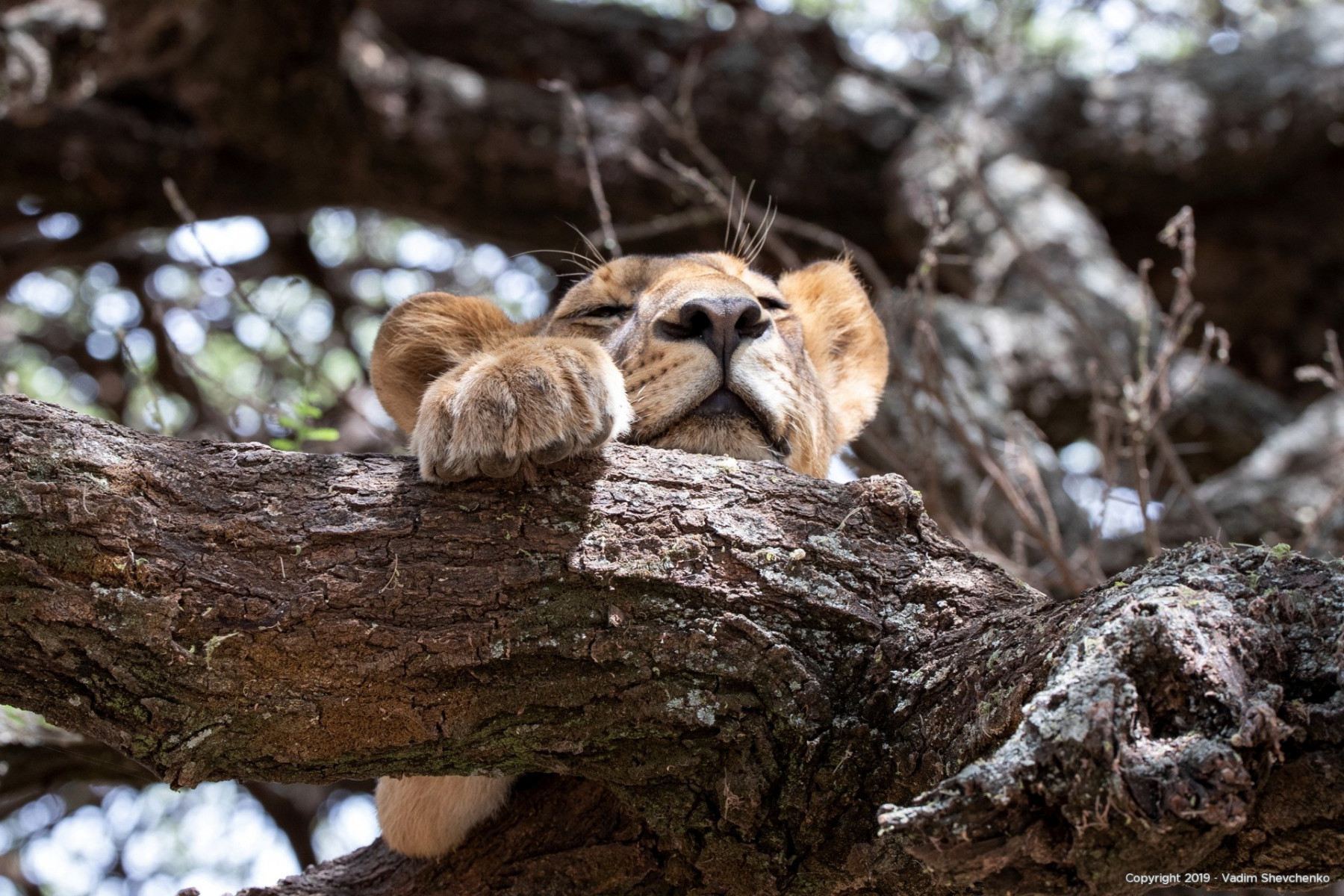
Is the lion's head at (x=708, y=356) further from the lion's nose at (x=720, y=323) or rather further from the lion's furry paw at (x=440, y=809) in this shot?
the lion's furry paw at (x=440, y=809)

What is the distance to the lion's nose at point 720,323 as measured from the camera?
2.96 metres

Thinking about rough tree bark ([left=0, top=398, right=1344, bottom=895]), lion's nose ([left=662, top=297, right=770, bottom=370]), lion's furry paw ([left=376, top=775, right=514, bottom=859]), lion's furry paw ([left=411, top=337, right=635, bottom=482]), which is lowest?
lion's furry paw ([left=376, top=775, right=514, bottom=859])

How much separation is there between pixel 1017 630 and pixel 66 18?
221 inches

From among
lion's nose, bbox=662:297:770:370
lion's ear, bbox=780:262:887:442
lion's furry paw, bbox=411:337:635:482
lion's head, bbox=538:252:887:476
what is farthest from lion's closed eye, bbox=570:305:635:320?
lion's furry paw, bbox=411:337:635:482

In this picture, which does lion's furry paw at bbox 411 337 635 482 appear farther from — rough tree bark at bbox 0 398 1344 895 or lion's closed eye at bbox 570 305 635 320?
lion's closed eye at bbox 570 305 635 320

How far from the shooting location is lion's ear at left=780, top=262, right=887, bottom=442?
401 centimetres

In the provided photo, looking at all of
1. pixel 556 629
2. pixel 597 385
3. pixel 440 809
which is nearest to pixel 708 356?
pixel 597 385

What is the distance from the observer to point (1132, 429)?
411cm

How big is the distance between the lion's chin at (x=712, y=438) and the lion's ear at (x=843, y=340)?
3.31 ft

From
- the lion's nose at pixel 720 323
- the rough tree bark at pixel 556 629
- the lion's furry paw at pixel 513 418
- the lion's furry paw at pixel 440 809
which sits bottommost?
the lion's furry paw at pixel 440 809

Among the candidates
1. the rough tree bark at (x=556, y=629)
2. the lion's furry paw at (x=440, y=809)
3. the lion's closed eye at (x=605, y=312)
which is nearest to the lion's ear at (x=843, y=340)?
the lion's closed eye at (x=605, y=312)

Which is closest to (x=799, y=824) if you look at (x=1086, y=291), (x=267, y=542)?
(x=267, y=542)

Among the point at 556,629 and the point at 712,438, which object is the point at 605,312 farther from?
the point at 556,629

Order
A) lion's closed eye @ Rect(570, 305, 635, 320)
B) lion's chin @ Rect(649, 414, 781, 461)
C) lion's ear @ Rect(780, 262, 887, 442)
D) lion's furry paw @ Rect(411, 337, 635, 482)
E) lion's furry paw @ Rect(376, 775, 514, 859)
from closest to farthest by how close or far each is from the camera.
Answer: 1. lion's furry paw @ Rect(411, 337, 635, 482)
2. lion's furry paw @ Rect(376, 775, 514, 859)
3. lion's chin @ Rect(649, 414, 781, 461)
4. lion's closed eye @ Rect(570, 305, 635, 320)
5. lion's ear @ Rect(780, 262, 887, 442)
